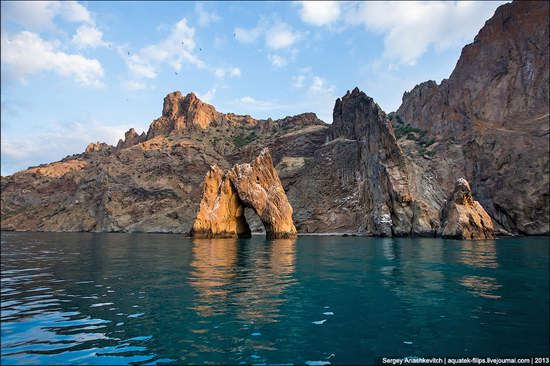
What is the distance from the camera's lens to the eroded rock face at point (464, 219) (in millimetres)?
60375

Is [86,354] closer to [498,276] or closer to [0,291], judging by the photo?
[0,291]

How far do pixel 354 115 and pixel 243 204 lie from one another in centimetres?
6379

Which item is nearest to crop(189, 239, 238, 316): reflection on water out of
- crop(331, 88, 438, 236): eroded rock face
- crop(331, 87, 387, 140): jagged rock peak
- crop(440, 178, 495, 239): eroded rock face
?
crop(440, 178, 495, 239): eroded rock face

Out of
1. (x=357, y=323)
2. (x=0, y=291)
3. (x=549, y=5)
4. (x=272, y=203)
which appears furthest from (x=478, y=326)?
(x=549, y=5)

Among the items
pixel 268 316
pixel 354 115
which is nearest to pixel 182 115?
pixel 354 115

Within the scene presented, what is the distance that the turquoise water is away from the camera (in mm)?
8656

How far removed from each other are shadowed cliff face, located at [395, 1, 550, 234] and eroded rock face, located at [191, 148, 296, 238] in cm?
4844

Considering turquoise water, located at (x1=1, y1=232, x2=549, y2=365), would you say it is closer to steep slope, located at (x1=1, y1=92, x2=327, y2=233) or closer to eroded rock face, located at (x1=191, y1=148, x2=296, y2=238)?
eroded rock face, located at (x1=191, y1=148, x2=296, y2=238)

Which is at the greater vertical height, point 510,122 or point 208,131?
point 208,131

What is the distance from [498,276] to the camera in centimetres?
1988

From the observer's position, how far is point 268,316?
11977mm

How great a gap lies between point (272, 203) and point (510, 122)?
72.9 metres

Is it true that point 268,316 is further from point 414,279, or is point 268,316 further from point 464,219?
point 464,219

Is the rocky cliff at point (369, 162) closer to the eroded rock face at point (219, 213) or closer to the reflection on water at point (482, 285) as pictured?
the eroded rock face at point (219, 213)
